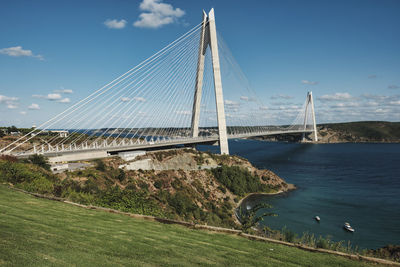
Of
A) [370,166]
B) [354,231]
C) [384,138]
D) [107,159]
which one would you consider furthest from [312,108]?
[107,159]

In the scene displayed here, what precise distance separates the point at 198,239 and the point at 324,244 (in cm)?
457

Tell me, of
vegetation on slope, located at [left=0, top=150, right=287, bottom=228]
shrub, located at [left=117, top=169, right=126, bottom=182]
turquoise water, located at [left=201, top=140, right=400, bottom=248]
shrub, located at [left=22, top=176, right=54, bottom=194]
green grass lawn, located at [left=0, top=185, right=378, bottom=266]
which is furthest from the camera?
turquoise water, located at [left=201, top=140, right=400, bottom=248]

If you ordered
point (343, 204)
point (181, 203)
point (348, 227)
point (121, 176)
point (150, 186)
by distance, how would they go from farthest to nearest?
point (343, 204), point (150, 186), point (348, 227), point (181, 203), point (121, 176)

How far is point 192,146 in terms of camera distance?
5156 cm

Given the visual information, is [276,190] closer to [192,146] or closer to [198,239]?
[192,146]

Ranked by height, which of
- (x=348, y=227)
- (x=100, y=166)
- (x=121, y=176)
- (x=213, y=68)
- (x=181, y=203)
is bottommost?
(x=348, y=227)

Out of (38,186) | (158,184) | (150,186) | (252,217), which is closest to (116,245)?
(252,217)

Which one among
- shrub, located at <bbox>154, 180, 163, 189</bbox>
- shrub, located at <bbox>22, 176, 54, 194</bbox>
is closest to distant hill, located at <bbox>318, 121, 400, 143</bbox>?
shrub, located at <bbox>154, 180, 163, 189</bbox>

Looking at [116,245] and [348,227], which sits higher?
[116,245]

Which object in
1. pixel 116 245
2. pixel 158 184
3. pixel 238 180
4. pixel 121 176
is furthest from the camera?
pixel 238 180

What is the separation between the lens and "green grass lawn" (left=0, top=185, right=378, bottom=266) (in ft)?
19.1

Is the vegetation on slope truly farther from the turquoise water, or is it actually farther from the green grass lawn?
the turquoise water

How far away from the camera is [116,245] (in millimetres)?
7145

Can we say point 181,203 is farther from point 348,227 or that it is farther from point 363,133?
point 363,133
